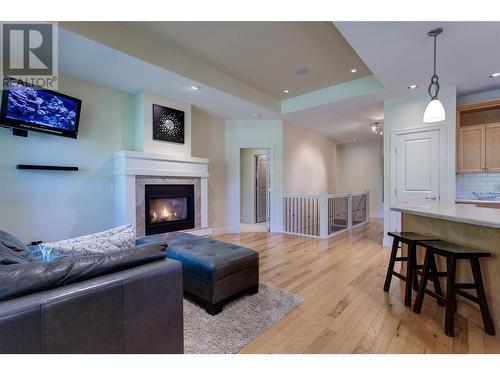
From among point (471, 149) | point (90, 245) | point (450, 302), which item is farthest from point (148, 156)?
point (471, 149)

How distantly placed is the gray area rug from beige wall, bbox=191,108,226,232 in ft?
10.5

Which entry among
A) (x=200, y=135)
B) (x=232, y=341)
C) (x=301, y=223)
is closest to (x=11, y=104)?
(x=200, y=135)

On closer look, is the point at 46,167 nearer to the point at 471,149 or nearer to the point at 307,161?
the point at 307,161

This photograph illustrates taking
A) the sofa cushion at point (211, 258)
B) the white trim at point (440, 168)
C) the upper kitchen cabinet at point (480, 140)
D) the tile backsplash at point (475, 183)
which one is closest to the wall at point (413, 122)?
the white trim at point (440, 168)

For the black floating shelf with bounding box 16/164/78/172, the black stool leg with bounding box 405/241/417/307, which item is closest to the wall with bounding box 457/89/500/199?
the black stool leg with bounding box 405/241/417/307

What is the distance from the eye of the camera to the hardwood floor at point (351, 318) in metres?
1.68

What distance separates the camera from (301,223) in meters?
5.65

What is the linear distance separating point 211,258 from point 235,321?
0.55m

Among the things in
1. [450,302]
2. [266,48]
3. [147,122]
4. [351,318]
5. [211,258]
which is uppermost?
[266,48]

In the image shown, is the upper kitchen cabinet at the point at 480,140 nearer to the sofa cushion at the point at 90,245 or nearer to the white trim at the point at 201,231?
the white trim at the point at 201,231

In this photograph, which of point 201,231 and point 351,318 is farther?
point 201,231

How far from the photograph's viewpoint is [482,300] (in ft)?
5.97

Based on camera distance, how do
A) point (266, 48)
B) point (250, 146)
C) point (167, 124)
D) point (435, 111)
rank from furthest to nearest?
point (250, 146) → point (167, 124) → point (266, 48) → point (435, 111)
